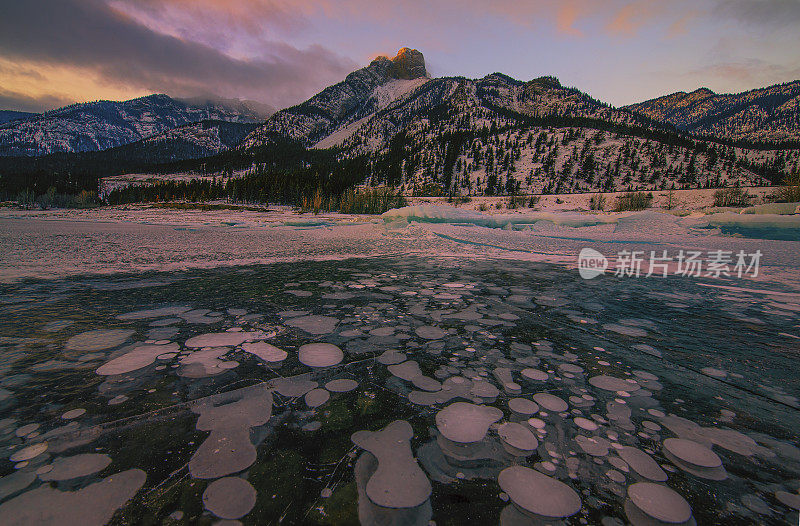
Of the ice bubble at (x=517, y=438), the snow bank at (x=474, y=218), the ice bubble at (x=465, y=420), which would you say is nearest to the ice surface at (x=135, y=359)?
the ice bubble at (x=465, y=420)

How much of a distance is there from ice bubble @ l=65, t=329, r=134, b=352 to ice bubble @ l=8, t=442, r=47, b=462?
0.66m

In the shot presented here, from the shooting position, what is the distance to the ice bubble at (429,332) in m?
1.60

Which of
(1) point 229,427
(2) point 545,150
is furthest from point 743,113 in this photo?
(1) point 229,427

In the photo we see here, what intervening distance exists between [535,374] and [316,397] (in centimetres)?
85

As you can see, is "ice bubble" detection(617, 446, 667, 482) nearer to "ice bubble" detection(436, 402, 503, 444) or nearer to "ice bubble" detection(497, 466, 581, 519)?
"ice bubble" detection(497, 466, 581, 519)

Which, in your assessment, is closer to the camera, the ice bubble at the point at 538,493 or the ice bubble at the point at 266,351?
the ice bubble at the point at 538,493

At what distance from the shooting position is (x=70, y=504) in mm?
640

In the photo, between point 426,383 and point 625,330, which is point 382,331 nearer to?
point 426,383

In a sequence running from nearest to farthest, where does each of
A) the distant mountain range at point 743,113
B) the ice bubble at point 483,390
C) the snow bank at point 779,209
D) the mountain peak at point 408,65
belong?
1. the ice bubble at point 483,390
2. the snow bank at point 779,209
3. the distant mountain range at point 743,113
4. the mountain peak at point 408,65

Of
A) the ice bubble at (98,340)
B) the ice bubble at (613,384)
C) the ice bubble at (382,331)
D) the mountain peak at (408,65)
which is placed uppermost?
the mountain peak at (408,65)

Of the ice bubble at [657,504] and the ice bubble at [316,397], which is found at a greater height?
the ice bubble at [657,504]

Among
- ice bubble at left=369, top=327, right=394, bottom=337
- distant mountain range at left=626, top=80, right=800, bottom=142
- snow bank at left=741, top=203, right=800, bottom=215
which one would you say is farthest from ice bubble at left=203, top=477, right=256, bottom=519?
distant mountain range at left=626, top=80, right=800, bottom=142

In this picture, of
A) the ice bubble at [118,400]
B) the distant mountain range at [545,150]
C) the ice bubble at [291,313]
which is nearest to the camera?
the ice bubble at [118,400]

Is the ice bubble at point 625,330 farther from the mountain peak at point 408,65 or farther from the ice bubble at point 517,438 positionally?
the mountain peak at point 408,65
